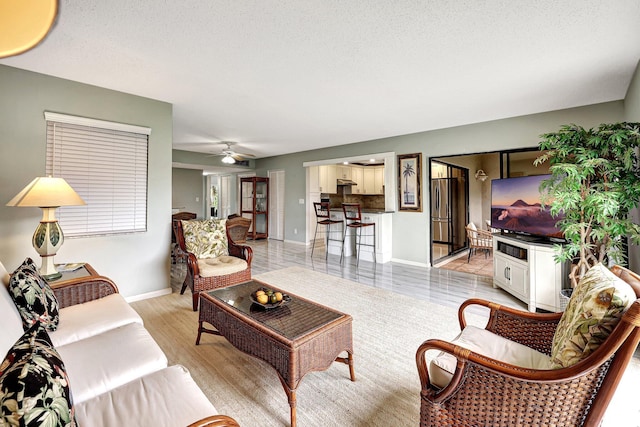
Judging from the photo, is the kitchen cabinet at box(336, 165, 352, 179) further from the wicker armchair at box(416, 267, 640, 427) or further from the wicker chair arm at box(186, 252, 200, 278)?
the wicker armchair at box(416, 267, 640, 427)

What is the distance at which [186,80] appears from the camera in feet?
9.54

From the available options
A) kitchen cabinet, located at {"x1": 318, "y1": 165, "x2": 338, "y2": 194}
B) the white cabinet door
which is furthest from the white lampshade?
kitchen cabinet, located at {"x1": 318, "y1": 165, "x2": 338, "y2": 194}

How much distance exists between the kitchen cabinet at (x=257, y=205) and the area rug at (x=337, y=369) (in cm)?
500

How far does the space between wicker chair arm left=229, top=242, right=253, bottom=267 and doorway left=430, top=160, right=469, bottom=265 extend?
3.99m

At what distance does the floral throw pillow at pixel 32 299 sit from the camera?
142 centimetres

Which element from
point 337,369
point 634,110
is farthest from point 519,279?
point 337,369

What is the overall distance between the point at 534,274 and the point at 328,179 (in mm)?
5557

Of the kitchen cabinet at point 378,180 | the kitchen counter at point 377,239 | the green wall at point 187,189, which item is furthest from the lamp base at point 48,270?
the kitchen cabinet at point 378,180

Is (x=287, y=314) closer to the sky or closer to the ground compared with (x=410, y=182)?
closer to the ground

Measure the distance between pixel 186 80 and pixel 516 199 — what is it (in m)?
4.18

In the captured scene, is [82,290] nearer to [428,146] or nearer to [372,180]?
[428,146]

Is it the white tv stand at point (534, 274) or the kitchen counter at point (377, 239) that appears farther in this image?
the kitchen counter at point (377, 239)

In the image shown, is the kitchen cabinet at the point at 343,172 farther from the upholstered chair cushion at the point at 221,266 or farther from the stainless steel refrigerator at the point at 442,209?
the upholstered chair cushion at the point at 221,266

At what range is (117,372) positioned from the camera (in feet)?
4.09
